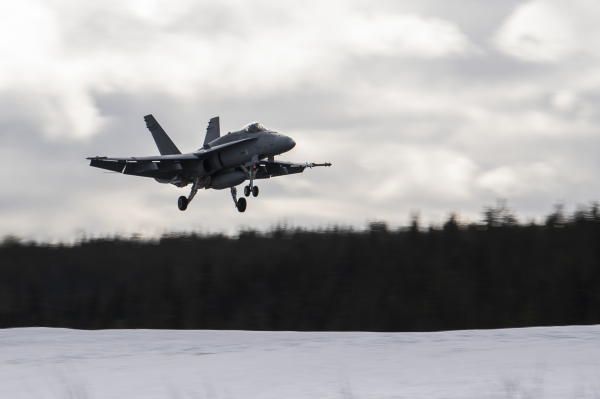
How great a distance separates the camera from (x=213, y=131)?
3628 cm

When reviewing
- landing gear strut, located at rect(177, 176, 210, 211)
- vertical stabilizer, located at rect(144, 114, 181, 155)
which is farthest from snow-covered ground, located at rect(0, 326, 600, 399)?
vertical stabilizer, located at rect(144, 114, 181, 155)

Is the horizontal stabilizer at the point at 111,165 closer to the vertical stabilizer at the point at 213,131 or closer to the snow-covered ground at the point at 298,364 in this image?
the vertical stabilizer at the point at 213,131

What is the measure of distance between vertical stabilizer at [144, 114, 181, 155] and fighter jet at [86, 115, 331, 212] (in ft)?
7.37

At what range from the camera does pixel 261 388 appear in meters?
13.7

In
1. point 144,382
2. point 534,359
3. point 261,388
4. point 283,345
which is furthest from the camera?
point 283,345

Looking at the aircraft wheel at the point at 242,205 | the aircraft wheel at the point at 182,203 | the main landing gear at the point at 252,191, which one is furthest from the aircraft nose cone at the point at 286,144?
the aircraft wheel at the point at 182,203

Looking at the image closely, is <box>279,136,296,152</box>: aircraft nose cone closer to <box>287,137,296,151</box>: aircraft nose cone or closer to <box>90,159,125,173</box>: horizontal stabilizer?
<box>287,137,296,151</box>: aircraft nose cone

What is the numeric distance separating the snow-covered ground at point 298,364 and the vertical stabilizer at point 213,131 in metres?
16.0

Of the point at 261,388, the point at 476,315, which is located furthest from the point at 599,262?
the point at 261,388

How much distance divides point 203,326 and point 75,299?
46.2 feet

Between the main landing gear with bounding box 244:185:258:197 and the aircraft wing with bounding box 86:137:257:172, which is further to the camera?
the aircraft wing with bounding box 86:137:257:172

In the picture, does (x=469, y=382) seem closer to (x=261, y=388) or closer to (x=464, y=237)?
(x=261, y=388)

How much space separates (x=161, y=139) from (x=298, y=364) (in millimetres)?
23963

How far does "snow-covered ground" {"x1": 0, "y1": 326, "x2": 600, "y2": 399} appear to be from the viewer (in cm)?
1311
